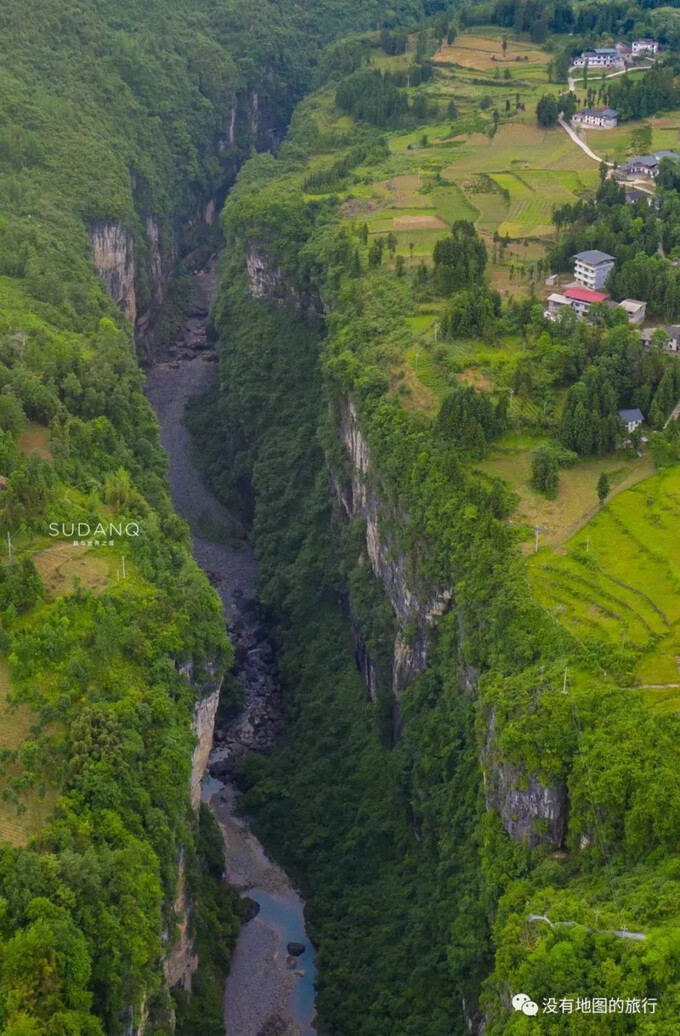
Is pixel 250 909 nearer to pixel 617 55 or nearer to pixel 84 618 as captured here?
pixel 84 618

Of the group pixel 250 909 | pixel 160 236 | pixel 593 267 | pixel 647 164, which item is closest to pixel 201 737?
pixel 250 909

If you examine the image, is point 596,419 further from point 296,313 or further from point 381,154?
point 381,154

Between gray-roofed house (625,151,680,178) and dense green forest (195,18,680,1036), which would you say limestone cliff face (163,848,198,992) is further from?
gray-roofed house (625,151,680,178)

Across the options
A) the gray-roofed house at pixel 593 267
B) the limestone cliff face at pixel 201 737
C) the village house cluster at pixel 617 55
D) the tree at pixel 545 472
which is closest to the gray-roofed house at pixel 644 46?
the village house cluster at pixel 617 55

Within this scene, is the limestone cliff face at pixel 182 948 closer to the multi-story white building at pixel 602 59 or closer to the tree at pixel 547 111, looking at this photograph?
the tree at pixel 547 111

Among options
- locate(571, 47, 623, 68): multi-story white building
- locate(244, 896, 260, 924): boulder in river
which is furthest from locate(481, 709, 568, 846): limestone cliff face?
locate(571, 47, 623, 68): multi-story white building

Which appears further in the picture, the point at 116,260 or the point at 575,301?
the point at 116,260
